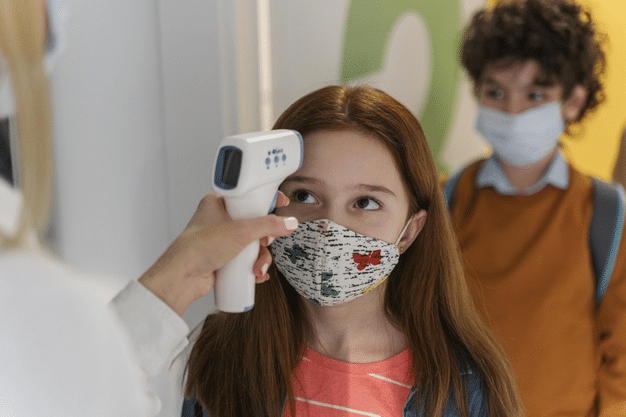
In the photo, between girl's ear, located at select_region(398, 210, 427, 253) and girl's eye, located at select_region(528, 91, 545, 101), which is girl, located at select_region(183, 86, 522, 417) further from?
girl's eye, located at select_region(528, 91, 545, 101)

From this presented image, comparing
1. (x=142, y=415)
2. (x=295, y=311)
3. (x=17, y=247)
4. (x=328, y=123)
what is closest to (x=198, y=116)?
(x=328, y=123)

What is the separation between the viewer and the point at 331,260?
1.36 metres

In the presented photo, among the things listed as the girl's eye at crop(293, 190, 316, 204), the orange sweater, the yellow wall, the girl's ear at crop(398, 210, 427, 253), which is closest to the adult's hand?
the girl's eye at crop(293, 190, 316, 204)

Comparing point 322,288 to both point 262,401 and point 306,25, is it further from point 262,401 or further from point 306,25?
point 306,25

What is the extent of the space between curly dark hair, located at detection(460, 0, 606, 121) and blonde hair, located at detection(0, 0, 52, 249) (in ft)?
5.25

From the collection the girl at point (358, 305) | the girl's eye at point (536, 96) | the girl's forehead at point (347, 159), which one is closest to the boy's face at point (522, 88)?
the girl's eye at point (536, 96)

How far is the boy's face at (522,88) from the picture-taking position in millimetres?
2236

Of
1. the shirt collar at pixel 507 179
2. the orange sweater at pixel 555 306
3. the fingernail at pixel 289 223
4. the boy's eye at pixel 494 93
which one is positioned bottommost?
the orange sweater at pixel 555 306

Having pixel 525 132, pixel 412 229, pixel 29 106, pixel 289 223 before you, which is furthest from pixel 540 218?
pixel 29 106

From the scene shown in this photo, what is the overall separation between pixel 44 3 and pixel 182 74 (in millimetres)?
489

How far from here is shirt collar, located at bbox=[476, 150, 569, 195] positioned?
218 cm

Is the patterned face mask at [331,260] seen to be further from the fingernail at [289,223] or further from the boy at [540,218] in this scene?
the boy at [540,218]

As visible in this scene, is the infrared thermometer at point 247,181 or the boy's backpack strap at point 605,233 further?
the boy's backpack strap at point 605,233

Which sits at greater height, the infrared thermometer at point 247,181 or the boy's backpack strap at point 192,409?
the infrared thermometer at point 247,181
